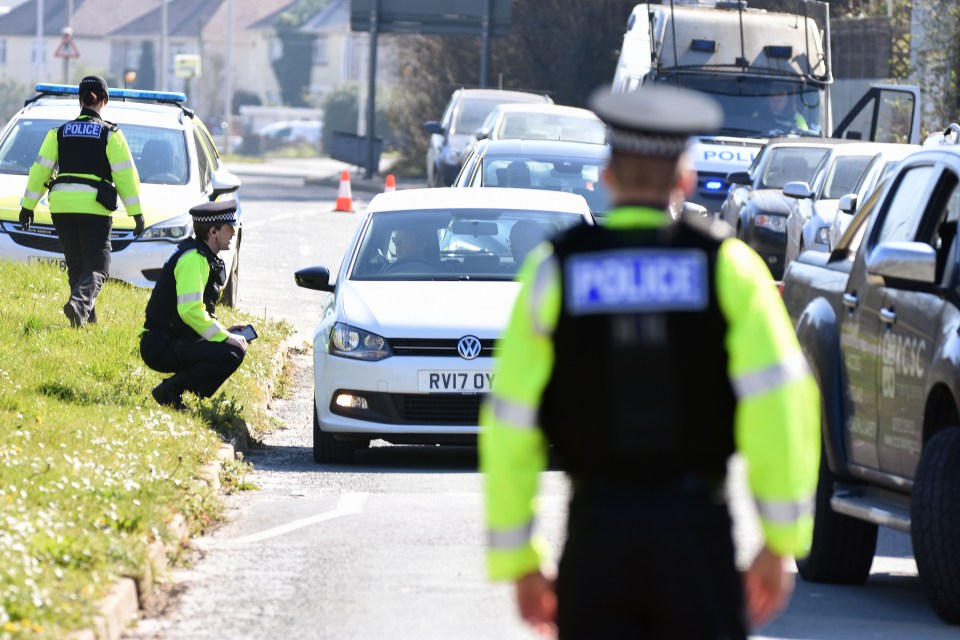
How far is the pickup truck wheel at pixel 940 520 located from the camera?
254 inches

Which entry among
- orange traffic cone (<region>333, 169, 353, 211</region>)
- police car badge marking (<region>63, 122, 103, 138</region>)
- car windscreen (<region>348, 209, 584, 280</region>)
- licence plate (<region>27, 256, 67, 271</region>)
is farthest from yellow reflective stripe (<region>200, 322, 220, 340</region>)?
orange traffic cone (<region>333, 169, 353, 211</region>)

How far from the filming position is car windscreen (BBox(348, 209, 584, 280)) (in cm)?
1146

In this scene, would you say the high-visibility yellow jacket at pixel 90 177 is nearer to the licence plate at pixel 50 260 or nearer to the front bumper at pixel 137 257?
the front bumper at pixel 137 257

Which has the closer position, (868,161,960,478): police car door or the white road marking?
(868,161,960,478): police car door

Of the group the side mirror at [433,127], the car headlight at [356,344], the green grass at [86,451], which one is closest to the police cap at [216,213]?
the car headlight at [356,344]

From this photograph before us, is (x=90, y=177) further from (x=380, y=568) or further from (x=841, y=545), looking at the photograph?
(x=841, y=545)

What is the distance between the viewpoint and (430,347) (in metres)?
10.4

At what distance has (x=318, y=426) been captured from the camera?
10.5 meters

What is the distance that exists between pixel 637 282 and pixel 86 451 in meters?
5.60

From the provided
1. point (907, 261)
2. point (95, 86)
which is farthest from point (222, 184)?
point (907, 261)

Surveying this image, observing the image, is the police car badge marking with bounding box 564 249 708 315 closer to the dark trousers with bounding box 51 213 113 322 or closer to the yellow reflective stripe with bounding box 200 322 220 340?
the yellow reflective stripe with bounding box 200 322 220 340

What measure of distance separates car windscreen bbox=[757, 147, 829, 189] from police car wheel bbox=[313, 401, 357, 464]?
34.5ft

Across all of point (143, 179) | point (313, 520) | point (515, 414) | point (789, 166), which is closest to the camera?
point (515, 414)

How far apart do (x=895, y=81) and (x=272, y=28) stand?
332 feet
